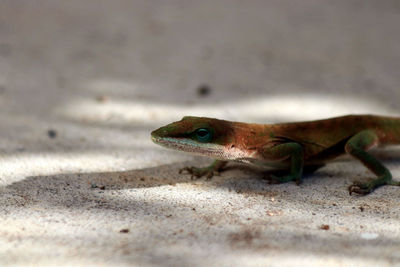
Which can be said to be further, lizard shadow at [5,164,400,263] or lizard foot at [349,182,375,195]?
lizard foot at [349,182,375,195]

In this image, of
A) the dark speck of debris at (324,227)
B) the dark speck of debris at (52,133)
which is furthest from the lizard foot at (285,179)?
the dark speck of debris at (52,133)

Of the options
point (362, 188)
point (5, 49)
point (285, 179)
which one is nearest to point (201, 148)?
point (285, 179)

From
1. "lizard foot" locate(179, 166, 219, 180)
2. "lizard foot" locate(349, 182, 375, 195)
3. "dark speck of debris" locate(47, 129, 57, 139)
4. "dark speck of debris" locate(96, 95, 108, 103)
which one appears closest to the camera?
"lizard foot" locate(349, 182, 375, 195)

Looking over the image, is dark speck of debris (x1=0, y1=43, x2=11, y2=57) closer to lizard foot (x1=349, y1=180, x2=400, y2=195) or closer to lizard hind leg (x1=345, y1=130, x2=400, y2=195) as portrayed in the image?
lizard hind leg (x1=345, y1=130, x2=400, y2=195)

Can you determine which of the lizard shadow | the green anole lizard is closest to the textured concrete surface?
the lizard shadow

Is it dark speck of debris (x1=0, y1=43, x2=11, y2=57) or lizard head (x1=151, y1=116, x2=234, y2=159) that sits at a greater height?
dark speck of debris (x1=0, y1=43, x2=11, y2=57)

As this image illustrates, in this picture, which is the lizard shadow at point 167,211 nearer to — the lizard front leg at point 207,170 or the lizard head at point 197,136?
the lizard front leg at point 207,170

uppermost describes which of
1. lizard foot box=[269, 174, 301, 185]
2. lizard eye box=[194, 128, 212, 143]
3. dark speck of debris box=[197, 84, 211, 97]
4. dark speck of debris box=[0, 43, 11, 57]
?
dark speck of debris box=[0, 43, 11, 57]
